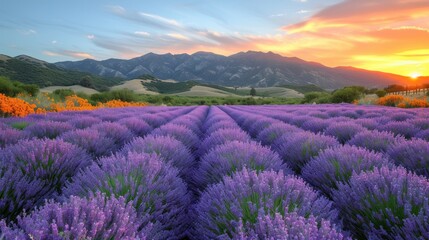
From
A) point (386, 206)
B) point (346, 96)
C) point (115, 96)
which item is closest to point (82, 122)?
point (386, 206)

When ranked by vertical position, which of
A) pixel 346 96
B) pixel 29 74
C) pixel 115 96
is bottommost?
pixel 29 74

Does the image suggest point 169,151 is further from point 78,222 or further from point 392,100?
point 392,100

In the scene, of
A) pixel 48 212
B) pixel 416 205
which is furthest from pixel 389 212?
pixel 48 212

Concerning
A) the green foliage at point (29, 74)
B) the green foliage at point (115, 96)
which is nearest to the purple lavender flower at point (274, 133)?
the green foliage at point (115, 96)

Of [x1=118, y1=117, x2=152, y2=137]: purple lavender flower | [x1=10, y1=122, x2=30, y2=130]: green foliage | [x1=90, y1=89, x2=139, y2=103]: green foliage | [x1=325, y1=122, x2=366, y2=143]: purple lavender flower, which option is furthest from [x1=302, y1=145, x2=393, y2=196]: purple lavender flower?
[x1=90, y1=89, x2=139, y2=103]: green foliage

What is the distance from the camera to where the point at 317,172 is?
8.78 feet

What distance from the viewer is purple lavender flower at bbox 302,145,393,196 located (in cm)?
245

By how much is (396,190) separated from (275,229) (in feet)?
3.19

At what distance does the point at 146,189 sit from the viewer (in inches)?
73.7

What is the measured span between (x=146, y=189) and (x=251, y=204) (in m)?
0.73

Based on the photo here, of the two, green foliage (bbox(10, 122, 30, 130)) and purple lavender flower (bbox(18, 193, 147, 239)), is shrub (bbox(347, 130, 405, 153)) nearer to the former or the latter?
purple lavender flower (bbox(18, 193, 147, 239))

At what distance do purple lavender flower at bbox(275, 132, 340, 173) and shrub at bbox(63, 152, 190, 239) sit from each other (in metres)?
1.71

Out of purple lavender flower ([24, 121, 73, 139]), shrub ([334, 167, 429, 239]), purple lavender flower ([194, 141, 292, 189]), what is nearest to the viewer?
shrub ([334, 167, 429, 239])

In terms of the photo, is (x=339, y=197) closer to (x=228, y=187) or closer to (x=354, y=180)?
(x=354, y=180)
